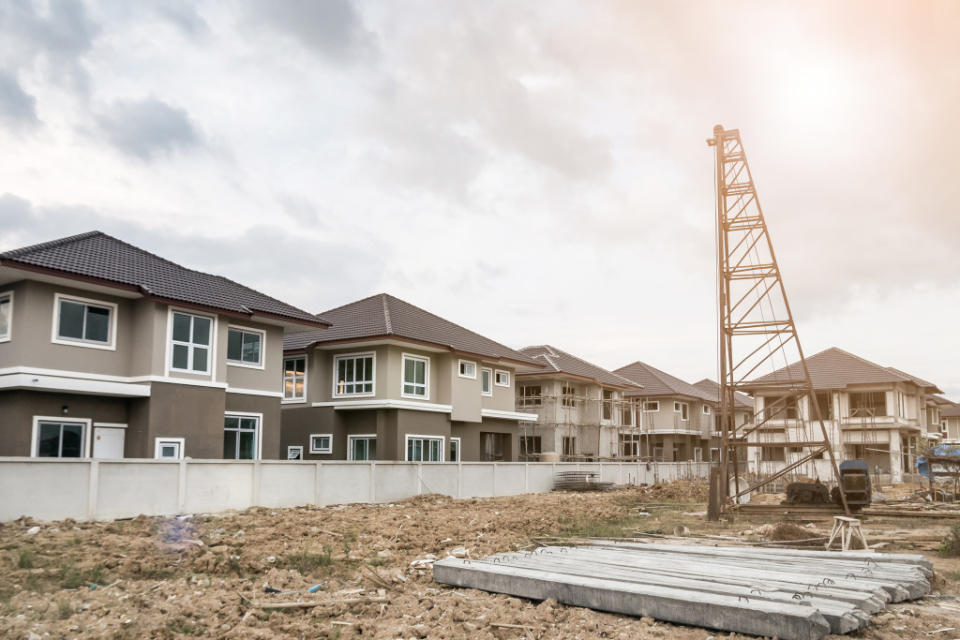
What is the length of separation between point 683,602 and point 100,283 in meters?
18.4

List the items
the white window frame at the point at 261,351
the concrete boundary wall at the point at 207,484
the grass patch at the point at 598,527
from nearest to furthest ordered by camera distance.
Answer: the concrete boundary wall at the point at 207,484 < the grass patch at the point at 598,527 < the white window frame at the point at 261,351

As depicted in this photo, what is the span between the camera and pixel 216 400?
2391 cm

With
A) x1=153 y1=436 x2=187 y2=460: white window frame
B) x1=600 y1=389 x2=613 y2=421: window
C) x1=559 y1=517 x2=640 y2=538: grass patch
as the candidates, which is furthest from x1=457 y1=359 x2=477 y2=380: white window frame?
x1=600 y1=389 x2=613 y2=421: window

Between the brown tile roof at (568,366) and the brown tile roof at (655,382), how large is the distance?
655 centimetres

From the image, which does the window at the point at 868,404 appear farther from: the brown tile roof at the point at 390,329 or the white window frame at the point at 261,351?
the white window frame at the point at 261,351

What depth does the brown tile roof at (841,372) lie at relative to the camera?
47688 mm

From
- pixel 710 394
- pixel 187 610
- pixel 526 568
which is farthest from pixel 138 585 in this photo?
pixel 710 394

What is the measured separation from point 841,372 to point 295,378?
34261 mm

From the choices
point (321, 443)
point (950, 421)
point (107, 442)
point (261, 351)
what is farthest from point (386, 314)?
point (950, 421)

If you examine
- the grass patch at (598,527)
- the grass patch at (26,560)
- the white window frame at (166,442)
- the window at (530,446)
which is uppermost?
the white window frame at (166,442)

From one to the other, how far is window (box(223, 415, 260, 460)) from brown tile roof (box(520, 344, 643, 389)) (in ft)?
65.1

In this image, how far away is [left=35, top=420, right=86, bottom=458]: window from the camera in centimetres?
2088

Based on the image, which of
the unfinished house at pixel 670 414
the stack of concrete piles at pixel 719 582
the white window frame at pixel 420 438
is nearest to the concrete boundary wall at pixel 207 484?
the white window frame at pixel 420 438

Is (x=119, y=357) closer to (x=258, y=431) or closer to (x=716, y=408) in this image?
(x=258, y=431)
